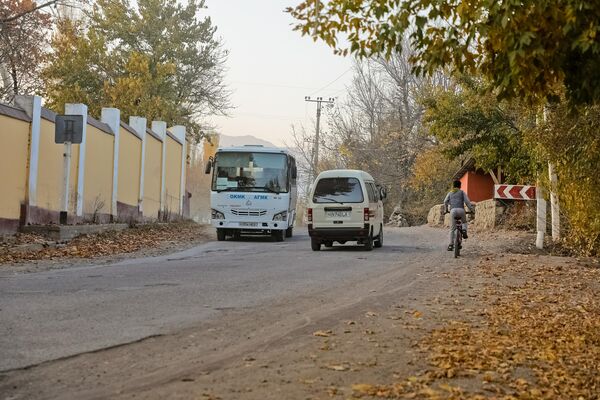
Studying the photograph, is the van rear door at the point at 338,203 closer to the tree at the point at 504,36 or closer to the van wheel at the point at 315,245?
the van wheel at the point at 315,245

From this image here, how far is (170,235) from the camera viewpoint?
85.4 feet

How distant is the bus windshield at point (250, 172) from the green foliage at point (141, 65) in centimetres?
1587

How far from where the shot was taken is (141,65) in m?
40.6

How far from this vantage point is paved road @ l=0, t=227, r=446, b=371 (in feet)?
24.2

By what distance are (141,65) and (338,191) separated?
23.1 meters

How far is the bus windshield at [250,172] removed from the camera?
24547mm

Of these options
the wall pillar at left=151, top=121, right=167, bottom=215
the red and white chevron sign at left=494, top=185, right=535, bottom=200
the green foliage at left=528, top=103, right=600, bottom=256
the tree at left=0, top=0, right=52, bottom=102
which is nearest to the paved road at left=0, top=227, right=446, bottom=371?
the green foliage at left=528, top=103, right=600, bottom=256

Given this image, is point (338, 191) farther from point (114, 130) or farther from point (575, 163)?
point (114, 130)

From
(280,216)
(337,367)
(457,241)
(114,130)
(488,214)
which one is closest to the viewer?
(337,367)

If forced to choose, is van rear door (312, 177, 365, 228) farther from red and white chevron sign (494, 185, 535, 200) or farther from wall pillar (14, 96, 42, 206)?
wall pillar (14, 96, 42, 206)

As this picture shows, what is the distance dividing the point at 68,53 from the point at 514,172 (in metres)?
24.7

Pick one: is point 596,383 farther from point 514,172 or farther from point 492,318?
point 514,172

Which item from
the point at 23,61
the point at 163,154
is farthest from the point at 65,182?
the point at 163,154

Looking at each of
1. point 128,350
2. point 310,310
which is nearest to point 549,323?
point 310,310
